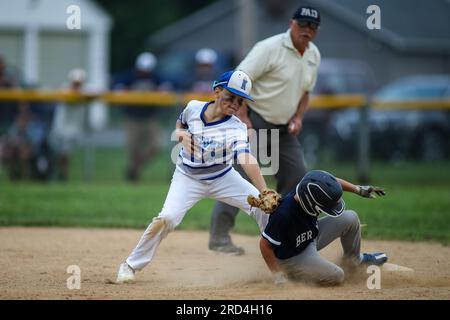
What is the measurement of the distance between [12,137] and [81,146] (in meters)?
1.33

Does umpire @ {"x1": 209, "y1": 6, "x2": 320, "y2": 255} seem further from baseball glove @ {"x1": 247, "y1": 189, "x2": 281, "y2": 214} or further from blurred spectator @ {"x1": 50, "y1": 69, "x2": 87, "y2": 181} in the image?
blurred spectator @ {"x1": 50, "y1": 69, "x2": 87, "y2": 181}

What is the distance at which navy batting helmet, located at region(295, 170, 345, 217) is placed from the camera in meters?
6.73

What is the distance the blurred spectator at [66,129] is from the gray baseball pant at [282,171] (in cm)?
740

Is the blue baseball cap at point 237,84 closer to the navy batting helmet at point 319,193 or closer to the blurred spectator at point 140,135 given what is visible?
the navy batting helmet at point 319,193

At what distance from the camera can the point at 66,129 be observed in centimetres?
1616

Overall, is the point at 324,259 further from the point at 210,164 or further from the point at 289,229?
the point at 210,164

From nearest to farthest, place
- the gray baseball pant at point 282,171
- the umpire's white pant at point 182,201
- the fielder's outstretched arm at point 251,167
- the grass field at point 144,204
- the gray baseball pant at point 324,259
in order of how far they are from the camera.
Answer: the fielder's outstretched arm at point 251,167
the gray baseball pant at point 324,259
the umpire's white pant at point 182,201
the gray baseball pant at point 282,171
the grass field at point 144,204

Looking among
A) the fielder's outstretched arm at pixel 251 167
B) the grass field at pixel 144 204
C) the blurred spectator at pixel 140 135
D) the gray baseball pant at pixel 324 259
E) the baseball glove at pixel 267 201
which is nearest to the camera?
the baseball glove at pixel 267 201

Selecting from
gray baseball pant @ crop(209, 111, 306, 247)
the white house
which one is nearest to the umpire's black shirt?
gray baseball pant @ crop(209, 111, 306, 247)

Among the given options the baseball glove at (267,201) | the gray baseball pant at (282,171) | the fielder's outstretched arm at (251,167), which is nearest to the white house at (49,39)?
the gray baseball pant at (282,171)

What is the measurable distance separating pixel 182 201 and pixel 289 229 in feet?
3.06

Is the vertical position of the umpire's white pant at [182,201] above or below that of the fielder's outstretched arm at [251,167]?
below

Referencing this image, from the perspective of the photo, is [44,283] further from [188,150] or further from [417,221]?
[417,221]

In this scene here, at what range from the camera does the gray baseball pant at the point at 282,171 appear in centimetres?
870
